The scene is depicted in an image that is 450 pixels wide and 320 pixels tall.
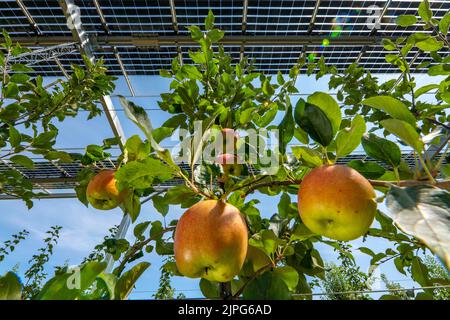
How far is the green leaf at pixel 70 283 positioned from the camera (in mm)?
282

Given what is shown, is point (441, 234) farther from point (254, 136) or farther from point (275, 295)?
point (254, 136)

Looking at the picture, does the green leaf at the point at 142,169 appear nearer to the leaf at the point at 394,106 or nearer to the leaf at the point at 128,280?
the leaf at the point at 128,280

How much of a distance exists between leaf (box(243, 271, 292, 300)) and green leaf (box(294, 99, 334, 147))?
0.75 feet

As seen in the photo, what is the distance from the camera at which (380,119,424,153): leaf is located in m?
0.38

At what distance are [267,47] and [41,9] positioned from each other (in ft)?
9.79

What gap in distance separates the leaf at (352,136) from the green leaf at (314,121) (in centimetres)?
4

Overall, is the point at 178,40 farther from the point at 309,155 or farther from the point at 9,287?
the point at 9,287

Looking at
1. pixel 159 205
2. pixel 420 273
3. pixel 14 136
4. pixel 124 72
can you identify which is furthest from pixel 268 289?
pixel 124 72

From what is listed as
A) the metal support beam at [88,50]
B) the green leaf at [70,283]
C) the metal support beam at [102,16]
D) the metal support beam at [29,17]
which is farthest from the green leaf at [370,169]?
the metal support beam at [29,17]

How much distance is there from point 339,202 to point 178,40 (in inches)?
148

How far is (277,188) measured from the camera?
2.40 ft

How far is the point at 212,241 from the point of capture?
1.46ft

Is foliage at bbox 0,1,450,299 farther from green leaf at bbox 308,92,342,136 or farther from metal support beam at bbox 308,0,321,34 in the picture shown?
metal support beam at bbox 308,0,321,34
